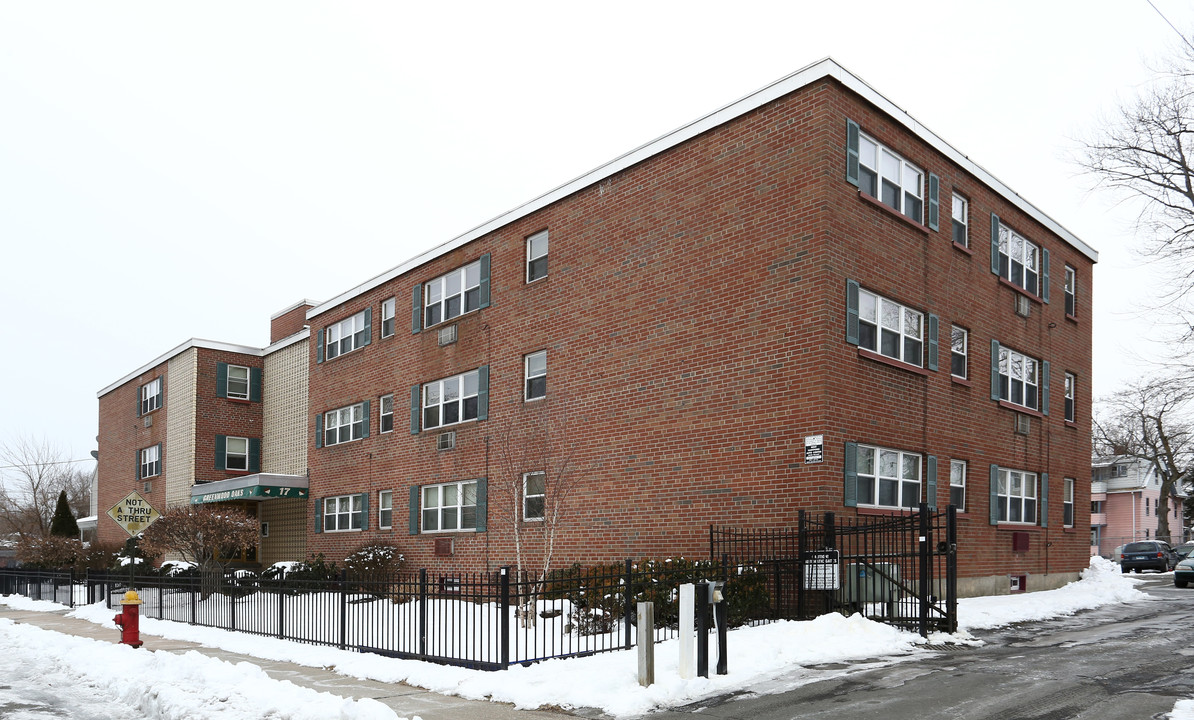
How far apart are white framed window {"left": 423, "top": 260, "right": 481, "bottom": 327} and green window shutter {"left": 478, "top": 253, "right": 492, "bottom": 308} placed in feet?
0.82

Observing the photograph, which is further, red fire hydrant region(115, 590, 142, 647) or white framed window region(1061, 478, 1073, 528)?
white framed window region(1061, 478, 1073, 528)

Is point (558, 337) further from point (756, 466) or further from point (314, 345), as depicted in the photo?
point (314, 345)

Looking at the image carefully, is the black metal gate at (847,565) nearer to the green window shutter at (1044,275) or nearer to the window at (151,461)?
the green window shutter at (1044,275)

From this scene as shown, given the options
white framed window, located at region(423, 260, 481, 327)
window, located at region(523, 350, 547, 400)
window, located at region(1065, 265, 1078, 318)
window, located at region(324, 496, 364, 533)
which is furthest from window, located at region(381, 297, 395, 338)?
window, located at region(1065, 265, 1078, 318)

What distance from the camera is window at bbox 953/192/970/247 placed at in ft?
70.6

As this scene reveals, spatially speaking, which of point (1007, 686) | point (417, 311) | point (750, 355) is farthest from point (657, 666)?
point (417, 311)

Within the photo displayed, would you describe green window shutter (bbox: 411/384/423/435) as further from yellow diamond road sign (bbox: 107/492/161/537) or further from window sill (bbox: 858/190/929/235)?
window sill (bbox: 858/190/929/235)

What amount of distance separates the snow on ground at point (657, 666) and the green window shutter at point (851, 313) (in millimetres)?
5110

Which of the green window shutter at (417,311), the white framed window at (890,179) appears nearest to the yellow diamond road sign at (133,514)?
the green window shutter at (417,311)

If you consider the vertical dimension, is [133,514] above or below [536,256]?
below

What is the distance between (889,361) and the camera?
18.4 m

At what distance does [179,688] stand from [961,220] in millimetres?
17826

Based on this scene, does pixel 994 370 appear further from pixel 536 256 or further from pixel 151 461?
pixel 151 461

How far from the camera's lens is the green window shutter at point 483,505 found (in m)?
24.1
